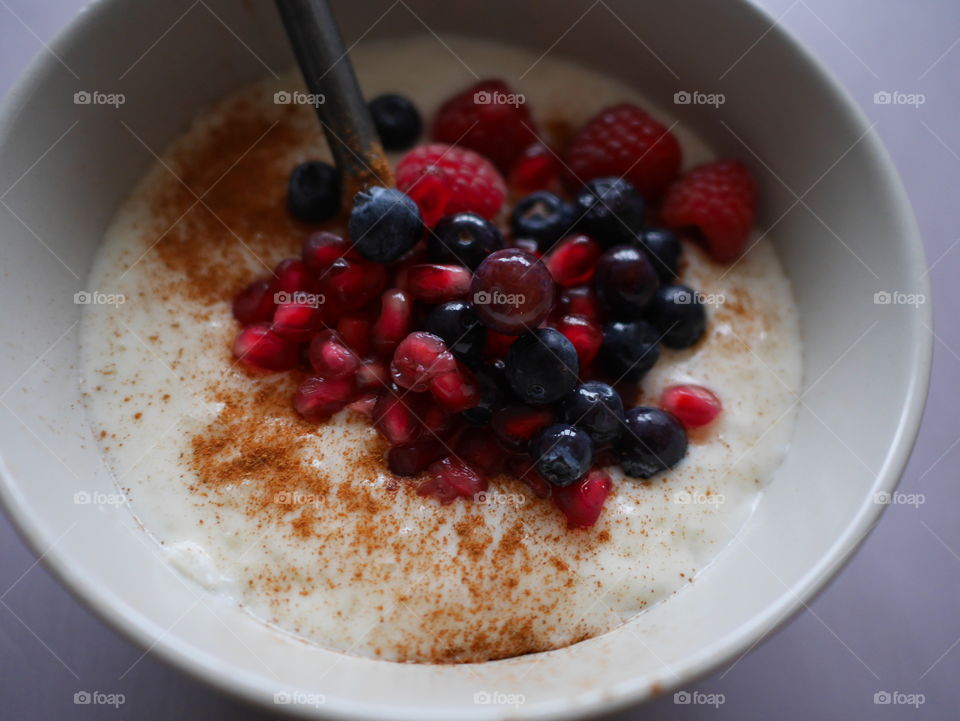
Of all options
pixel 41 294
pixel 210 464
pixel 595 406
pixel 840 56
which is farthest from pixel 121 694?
pixel 840 56

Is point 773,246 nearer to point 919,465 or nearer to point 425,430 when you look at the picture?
point 919,465

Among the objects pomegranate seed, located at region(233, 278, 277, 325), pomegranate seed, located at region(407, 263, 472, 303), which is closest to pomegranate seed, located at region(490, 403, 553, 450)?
pomegranate seed, located at region(407, 263, 472, 303)

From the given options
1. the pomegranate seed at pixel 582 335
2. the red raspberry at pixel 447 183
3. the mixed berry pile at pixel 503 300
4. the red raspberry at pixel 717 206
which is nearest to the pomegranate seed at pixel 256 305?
the mixed berry pile at pixel 503 300

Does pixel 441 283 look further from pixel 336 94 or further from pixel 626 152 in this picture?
pixel 626 152

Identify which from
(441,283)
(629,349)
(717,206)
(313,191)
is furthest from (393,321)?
(717,206)

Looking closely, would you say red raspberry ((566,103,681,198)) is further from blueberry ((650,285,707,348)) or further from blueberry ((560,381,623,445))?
blueberry ((560,381,623,445))

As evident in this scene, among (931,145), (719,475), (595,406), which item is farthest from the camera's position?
(931,145)
